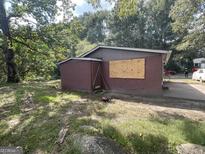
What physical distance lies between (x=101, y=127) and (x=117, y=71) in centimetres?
748

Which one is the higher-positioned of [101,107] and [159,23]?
[159,23]

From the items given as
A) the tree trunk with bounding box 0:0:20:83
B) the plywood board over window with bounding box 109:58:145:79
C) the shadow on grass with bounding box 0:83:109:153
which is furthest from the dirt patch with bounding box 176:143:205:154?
the tree trunk with bounding box 0:0:20:83

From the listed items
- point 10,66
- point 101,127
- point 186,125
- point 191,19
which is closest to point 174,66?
point 191,19

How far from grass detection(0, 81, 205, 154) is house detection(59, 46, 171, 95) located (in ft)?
12.5

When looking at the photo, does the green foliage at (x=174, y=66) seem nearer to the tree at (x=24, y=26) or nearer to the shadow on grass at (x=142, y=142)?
the tree at (x=24, y=26)

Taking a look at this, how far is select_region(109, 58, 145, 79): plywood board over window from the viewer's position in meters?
12.2

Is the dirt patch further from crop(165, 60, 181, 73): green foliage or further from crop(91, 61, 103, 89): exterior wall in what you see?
crop(165, 60, 181, 73): green foliage

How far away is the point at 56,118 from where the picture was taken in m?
7.12

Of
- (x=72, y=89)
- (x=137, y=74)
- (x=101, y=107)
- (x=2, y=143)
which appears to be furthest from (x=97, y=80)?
(x=2, y=143)

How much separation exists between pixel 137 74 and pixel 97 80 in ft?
9.37

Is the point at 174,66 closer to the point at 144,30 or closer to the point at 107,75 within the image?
the point at 144,30

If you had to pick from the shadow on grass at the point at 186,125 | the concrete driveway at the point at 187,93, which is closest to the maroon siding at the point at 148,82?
the concrete driveway at the point at 187,93

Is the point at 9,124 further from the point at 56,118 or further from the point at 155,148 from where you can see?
the point at 155,148

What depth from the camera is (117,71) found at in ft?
43.4
